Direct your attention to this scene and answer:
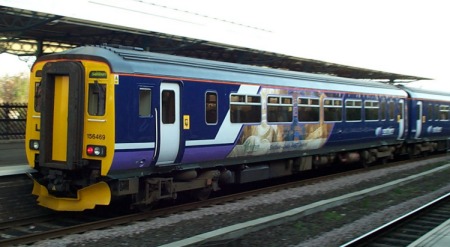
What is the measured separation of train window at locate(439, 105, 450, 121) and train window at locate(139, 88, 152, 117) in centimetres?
1904

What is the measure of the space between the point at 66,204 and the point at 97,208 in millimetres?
1435

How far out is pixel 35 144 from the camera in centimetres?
889

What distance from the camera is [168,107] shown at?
30.0 ft

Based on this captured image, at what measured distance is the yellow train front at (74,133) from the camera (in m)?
8.15

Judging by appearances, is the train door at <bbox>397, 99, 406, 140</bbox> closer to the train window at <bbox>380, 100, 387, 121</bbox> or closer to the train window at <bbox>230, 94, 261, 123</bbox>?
the train window at <bbox>380, 100, 387, 121</bbox>

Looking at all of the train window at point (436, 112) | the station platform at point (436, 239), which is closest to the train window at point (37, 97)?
the station platform at point (436, 239)

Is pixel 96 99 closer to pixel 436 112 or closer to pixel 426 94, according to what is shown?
pixel 426 94

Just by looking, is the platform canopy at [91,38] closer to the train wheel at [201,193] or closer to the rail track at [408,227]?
the train wheel at [201,193]

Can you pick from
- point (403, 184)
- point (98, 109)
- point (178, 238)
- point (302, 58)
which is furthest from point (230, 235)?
point (302, 58)

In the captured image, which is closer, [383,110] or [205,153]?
[205,153]

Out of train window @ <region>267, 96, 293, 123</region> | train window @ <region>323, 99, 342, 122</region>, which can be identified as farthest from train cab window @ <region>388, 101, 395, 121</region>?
train window @ <region>267, 96, 293, 123</region>

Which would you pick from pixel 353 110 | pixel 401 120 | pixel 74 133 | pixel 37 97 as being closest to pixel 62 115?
pixel 74 133

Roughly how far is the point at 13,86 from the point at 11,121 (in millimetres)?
12218

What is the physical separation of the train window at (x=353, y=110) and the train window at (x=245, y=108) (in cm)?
500
